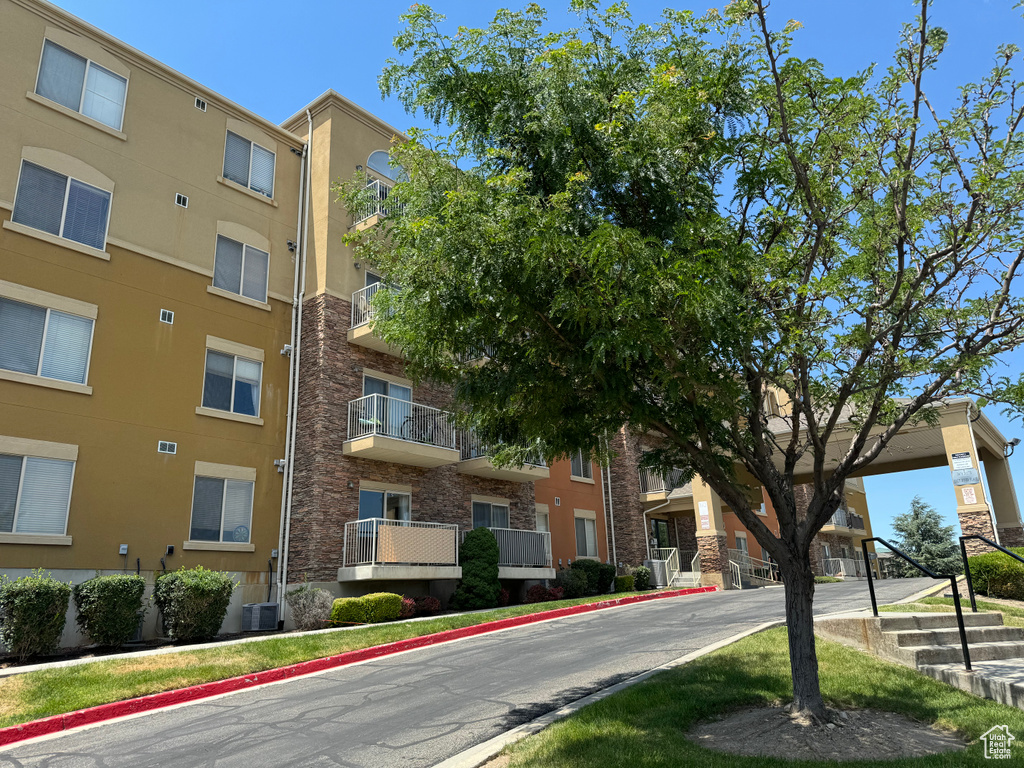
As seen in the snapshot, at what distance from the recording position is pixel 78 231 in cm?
1568

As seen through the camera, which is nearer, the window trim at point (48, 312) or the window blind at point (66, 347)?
the window trim at point (48, 312)

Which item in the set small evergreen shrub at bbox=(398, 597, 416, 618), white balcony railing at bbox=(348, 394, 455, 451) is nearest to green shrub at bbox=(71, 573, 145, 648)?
small evergreen shrub at bbox=(398, 597, 416, 618)

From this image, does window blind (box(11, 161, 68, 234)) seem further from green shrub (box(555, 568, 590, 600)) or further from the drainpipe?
green shrub (box(555, 568, 590, 600))

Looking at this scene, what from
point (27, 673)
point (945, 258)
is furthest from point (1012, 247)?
point (27, 673)

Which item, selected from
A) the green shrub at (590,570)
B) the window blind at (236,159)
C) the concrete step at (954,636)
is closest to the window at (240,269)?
the window blind at (236,159)

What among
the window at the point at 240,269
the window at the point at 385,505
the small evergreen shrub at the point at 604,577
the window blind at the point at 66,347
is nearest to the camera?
the window blind at the point at 66,347

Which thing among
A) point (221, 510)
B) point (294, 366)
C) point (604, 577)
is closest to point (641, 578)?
point (604, 577)

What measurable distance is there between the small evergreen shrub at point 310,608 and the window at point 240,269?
8019 mm

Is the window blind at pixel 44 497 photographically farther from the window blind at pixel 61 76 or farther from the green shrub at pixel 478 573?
the green shrub at pixel 478 573

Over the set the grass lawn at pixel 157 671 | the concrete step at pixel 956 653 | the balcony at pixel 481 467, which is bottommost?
the grass lawn at pixel 157 671

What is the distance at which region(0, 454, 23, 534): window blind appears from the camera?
523 inches

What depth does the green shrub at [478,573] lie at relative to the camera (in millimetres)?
18906

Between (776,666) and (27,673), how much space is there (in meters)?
10.2

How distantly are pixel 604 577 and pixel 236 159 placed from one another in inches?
696
